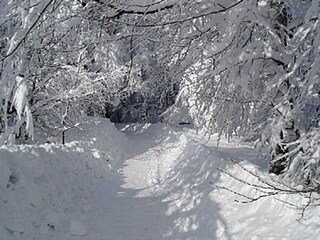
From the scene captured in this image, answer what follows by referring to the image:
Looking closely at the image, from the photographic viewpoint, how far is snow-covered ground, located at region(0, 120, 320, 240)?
518 centimetres

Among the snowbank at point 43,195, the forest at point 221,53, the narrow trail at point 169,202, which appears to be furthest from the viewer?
the narrow trail at point 169,202

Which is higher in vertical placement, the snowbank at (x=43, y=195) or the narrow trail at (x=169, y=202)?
the snowbank at (x=43, y=195)

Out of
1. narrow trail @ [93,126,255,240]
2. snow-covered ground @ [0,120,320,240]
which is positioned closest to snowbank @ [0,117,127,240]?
snow-covered ground @ [0,120,320,240]

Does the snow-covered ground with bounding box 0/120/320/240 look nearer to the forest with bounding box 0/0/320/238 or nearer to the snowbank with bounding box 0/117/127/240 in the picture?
the snowbank with bounding box 0/117/127/240

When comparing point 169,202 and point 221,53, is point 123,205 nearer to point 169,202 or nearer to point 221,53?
point 169,202

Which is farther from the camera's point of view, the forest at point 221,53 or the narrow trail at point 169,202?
the narrow trail at point 169,202

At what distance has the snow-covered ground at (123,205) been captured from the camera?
5.18m

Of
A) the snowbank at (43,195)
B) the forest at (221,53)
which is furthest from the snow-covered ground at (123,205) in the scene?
the forest at (221,53)

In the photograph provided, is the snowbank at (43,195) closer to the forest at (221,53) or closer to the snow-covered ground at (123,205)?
the snow-covered ground at (123,205)

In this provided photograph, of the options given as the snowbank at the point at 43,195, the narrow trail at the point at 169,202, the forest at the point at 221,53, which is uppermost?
the forest at the point at 221,53

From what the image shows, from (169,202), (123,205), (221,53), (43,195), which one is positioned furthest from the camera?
(169,202)

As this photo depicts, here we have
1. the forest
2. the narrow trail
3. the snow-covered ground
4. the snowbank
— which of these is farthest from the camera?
the narrow trail

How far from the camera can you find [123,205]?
7805 mm

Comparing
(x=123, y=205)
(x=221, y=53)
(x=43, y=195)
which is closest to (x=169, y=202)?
(x=123, y=205)
